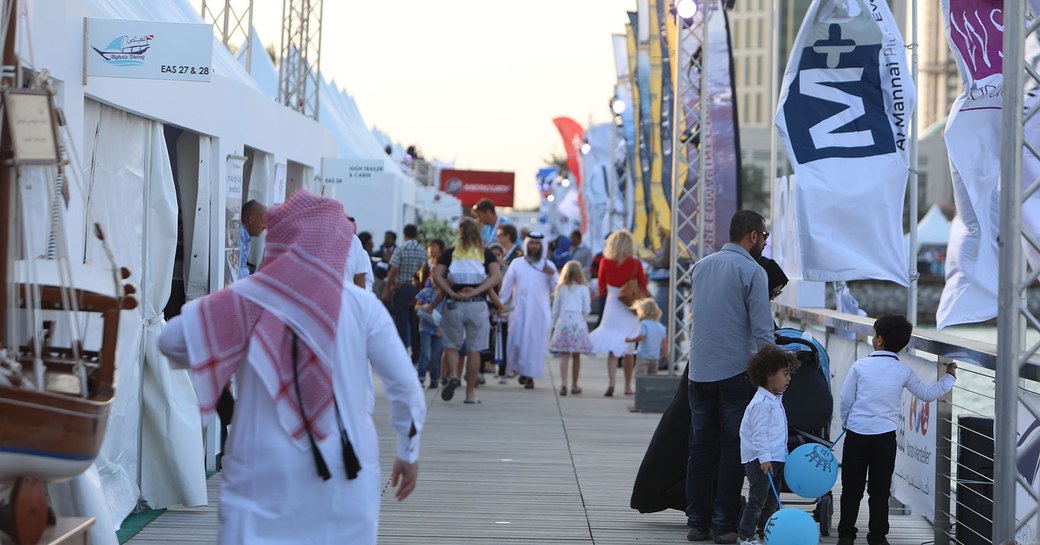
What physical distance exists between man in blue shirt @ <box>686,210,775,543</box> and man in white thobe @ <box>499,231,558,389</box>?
789cm

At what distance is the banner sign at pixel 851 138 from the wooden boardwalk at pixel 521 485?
1708mm

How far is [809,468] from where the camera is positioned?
6879 millimetres

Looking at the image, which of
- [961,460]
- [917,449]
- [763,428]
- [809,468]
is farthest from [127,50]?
[917,449]

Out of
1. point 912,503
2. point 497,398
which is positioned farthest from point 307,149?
point 912,503

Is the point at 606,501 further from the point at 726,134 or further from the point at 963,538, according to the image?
the point at 726,134

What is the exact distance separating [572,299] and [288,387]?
11141 mm

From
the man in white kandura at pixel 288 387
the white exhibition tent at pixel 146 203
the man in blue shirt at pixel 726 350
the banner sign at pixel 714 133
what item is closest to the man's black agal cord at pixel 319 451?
the man in white kandura at pixel 288 387

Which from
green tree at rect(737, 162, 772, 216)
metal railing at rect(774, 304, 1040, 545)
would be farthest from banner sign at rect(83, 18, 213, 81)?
green tree at rect(737, 162, 772, 216)

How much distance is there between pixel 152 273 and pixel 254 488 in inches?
174

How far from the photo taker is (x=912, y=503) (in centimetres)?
813

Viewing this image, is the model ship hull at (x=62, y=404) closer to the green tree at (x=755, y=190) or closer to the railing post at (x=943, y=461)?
the railing post at (x=943, y=461)

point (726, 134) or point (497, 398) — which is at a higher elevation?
point (726, 134)

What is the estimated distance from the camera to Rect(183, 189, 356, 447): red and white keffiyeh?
13.7ft

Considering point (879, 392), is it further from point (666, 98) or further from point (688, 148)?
point (666, 98)
